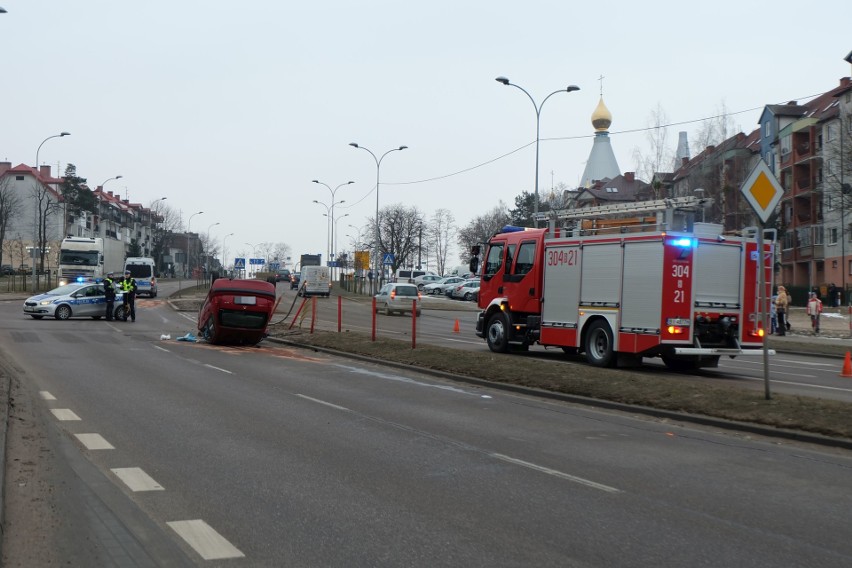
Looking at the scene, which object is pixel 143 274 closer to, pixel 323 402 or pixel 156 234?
pixel 323 402

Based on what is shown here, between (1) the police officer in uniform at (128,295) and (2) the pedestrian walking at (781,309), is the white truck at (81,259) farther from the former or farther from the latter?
(2) the pedestrian walking at (781,309)

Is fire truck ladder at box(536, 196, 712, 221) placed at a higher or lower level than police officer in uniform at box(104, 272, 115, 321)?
higher

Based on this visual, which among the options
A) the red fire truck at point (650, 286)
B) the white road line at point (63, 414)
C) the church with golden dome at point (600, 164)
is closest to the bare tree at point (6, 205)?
the church with golden dome at point (600, 164)

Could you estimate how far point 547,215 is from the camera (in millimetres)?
20734

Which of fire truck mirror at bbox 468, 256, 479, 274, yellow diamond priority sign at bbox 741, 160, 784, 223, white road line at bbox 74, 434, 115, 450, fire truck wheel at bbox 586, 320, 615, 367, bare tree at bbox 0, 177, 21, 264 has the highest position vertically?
bare tree at bbox 0, 177, 21, 264

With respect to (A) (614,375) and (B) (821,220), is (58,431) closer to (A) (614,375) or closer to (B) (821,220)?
(A) (614,375)

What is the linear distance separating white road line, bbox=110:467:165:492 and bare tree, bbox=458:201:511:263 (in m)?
106

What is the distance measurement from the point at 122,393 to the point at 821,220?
63711 millimetres

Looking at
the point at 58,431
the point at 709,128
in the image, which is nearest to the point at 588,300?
the point at 58,431

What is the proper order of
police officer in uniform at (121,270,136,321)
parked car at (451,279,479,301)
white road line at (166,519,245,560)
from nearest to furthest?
white road line at (166,519,245,560)
police officer in uniform at (121,270,136,321)
parked car at (451,279,479,301)

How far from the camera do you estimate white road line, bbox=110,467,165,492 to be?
22.5 feet

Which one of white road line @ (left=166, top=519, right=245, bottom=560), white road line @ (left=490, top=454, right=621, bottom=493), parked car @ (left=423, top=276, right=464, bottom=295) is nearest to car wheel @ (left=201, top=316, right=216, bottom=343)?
white road line @ (left=490, top=454, right=621, bottom=493)

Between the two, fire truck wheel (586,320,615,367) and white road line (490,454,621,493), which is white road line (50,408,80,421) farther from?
fire truck wheel (586,320,615,367)

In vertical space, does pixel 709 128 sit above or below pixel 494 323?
above
